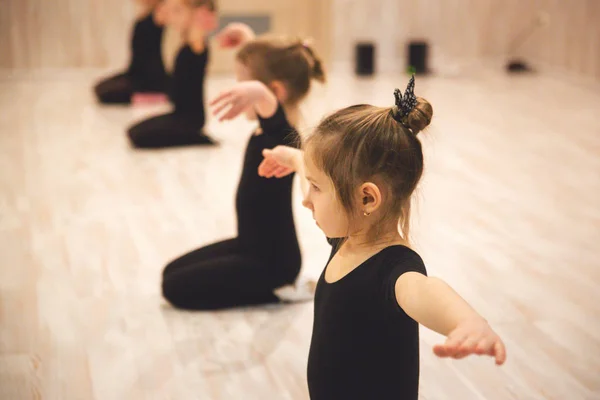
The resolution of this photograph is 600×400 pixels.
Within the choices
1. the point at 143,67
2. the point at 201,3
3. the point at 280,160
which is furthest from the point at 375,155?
the point at 143,67

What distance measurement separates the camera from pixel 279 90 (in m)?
2.28

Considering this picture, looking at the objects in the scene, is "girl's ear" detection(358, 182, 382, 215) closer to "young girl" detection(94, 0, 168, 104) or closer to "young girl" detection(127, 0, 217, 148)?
"young girl" detection(127, 0, 217, 148)

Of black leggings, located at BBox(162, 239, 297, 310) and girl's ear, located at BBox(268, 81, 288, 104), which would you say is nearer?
girl's ear, located at BBox(268, 81, 288, 104)

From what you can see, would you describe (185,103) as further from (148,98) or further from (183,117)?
(148,98)

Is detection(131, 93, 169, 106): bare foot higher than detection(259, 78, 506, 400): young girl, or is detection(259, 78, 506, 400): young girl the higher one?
detection(259, 78, 506, 400): young girl

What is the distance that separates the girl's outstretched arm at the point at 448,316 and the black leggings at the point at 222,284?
1.16 m

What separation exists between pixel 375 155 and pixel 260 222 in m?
1.11

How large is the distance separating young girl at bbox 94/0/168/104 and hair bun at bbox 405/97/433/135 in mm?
4004

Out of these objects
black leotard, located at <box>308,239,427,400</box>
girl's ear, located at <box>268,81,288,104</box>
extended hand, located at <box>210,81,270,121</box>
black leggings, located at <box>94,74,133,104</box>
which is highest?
extended hand, located at <box>210,81,270,121</box>

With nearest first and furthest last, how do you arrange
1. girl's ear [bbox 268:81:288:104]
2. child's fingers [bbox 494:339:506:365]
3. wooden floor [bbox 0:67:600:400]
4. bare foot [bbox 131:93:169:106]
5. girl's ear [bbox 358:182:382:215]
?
1. child's fingers [bbox 494:339:506:365]
2. girl's ear [bbox 358:182:382:215]
3. wooden floor [bbox 0:67:600:400]
4. girl's ear [bbox 268:81:288:104]
5. bare foot [bbox 131:93:169:106]

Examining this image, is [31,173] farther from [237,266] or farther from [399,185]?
[399,185]

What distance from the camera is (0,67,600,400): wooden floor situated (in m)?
2.07

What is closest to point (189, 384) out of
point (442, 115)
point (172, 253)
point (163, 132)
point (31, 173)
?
point (172, 253)

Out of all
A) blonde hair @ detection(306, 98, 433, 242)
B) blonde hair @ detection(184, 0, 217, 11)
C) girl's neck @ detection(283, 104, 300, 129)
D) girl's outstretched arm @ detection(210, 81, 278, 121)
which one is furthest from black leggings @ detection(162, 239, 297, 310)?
blonde hair @ detection(184, 0, 217, 11)
